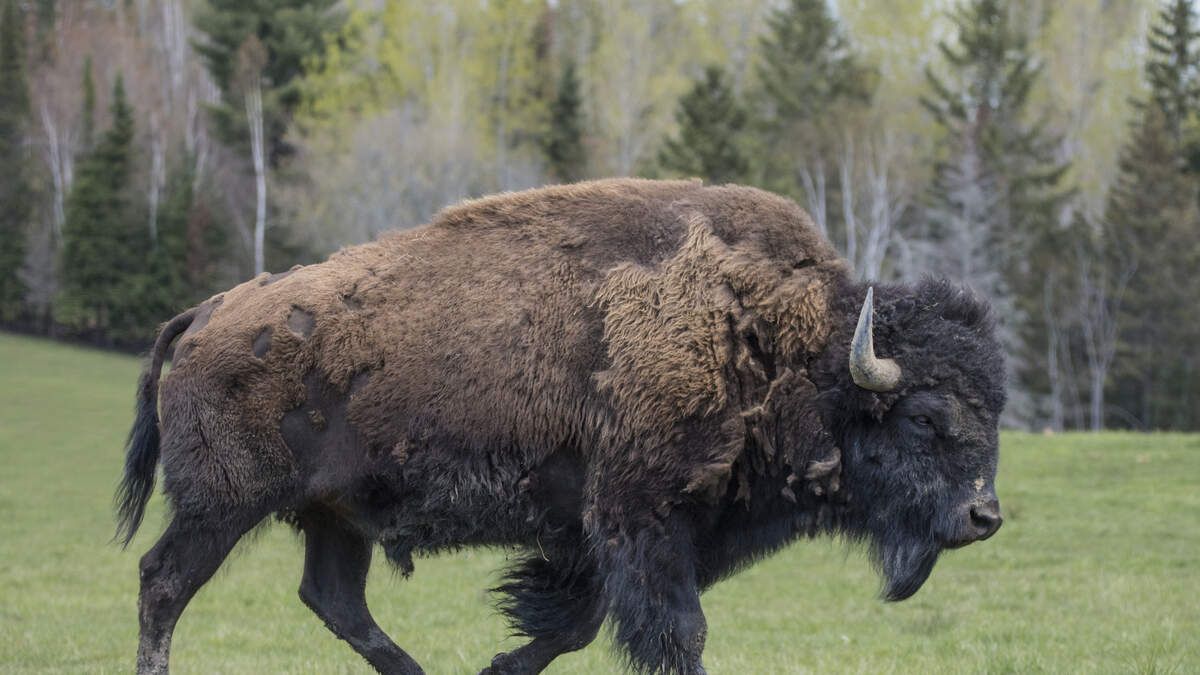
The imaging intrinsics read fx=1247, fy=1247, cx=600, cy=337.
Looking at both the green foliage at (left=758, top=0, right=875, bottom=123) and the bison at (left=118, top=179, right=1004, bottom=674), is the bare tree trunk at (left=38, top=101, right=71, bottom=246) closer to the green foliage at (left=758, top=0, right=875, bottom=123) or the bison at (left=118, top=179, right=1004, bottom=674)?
the green foliage at (left=758, top=0, right=875, bottom=123)

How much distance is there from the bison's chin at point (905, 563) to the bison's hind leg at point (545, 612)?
1334 mm

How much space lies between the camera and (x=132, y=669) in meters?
7.13

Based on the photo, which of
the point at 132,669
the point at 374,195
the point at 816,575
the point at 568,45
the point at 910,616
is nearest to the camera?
the point at 132,669

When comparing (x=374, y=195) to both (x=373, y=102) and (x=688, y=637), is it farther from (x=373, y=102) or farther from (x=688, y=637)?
(x=688, y=637)

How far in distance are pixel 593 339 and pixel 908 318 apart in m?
1.42

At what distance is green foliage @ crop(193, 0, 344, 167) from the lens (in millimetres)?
52344

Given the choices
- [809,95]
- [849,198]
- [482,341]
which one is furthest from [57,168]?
[482,341]

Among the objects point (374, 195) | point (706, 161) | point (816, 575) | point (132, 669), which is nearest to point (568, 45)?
point (374, 195)

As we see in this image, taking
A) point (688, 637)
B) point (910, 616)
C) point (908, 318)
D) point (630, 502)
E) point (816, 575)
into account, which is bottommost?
point (816, 575)

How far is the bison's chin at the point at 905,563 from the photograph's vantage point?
556 centimetres

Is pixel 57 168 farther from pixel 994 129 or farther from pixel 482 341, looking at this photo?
pixel 482 341

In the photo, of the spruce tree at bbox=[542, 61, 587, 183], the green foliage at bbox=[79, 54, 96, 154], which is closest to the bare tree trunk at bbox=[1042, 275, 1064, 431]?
the spruce tree at bbox=[542, 61, 587, 183]

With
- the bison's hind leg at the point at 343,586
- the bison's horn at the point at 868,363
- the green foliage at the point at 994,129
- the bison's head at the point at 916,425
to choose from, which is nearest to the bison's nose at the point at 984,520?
the bison's head at the point at 916,425

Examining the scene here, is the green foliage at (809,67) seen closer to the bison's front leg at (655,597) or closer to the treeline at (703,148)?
the treeline at (703,148)
